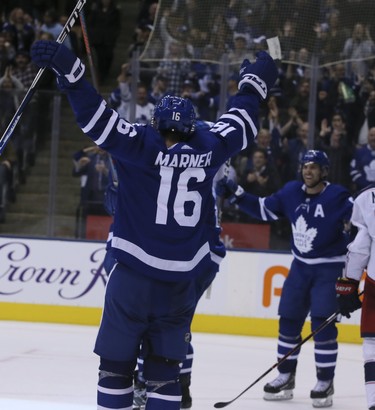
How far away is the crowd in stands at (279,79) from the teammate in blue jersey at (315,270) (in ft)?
9.12

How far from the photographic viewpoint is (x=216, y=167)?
388cm

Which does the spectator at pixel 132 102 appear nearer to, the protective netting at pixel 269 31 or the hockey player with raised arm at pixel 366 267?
the protective netting at pixel 269 31

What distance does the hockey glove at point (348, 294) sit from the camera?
4922 mm

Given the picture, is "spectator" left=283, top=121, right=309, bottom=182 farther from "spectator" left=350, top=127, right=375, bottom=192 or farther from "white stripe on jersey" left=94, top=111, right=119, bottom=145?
"white stripe on jersey" left=94, top=111, right=119, bottom=145

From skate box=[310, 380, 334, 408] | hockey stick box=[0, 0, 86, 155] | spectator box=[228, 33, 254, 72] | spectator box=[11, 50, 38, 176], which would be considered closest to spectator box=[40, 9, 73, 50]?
spectator box=[11, 50, 38, 176]

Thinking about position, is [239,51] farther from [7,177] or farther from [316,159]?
[316,159]

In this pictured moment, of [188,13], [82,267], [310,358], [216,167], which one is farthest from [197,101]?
[216,167]

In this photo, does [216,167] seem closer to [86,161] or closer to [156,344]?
[156,344]

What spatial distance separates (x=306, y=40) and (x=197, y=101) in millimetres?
1095

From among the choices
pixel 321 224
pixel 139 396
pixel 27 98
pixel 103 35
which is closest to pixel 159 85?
pixel 103 35

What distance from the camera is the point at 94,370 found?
21.5 ft

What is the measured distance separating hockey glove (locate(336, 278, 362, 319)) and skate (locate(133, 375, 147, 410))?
1.10m

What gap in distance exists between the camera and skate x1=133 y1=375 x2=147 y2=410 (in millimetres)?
5215

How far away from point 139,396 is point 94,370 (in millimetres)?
1336
